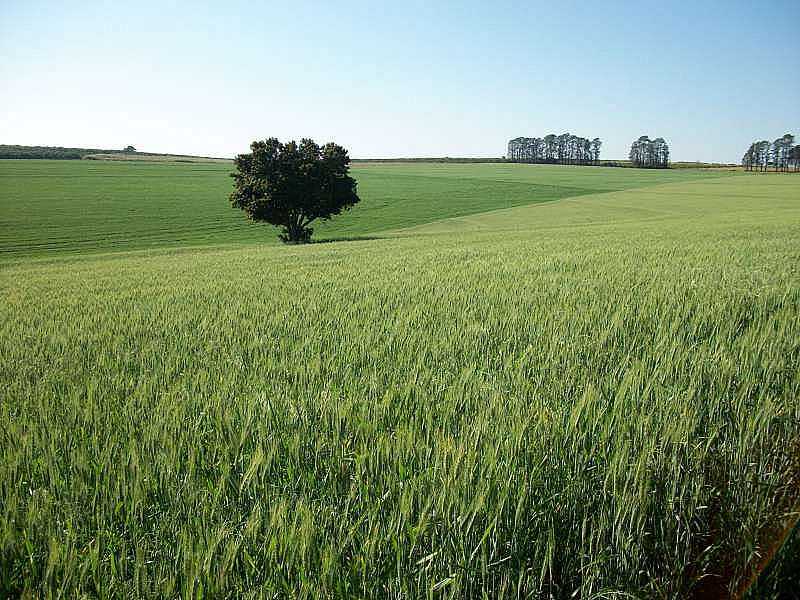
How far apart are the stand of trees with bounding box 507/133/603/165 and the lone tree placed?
11983 cm

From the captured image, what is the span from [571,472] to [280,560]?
117 cm

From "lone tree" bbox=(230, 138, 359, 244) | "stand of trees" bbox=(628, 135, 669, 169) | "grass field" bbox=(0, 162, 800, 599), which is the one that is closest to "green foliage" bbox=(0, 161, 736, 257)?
"lone tree" bbox=(230, 138, 359, 244)

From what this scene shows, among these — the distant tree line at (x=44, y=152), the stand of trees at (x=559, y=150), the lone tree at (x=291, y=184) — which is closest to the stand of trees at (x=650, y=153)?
the stand of trees at (x=559, y=150)

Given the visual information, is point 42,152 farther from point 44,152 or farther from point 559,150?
point 559,150

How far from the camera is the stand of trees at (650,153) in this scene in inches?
4850

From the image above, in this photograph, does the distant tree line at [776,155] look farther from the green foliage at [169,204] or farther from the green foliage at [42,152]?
the green foliage at [42,152]

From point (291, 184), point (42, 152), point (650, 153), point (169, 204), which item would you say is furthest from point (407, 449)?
point (650, 153)

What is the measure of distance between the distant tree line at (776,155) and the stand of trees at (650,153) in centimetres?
1806

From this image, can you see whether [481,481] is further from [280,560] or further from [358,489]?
[280,560]

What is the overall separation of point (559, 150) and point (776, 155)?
172 ft

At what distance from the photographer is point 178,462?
6.77 feet

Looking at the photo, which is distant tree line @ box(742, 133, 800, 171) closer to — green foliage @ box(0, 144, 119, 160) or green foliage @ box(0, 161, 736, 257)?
green foliage @ box(0, 161, 736, 257)

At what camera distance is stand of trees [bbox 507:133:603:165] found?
140 m

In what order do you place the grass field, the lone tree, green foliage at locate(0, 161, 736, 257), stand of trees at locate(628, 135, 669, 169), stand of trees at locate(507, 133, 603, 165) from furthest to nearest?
stand of trees at locate(507, 133, 603, 165) < stand of trees at locate(628, 135, 669, 169) < green foliage at locate(0, 161, 736, 257) < the lone tree < the grass field
